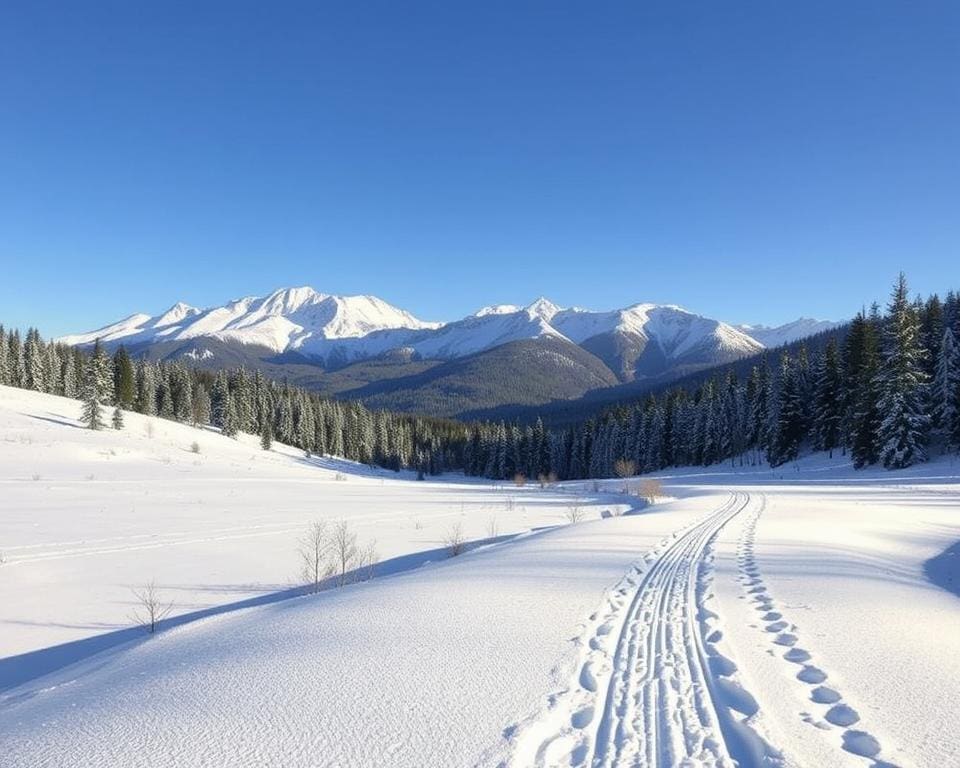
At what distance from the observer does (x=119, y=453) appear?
43438mm

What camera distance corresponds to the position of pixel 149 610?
9.53 meters

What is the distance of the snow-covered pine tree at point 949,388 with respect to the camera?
38719 mm

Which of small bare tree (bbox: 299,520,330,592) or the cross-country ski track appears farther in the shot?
small bare tree (bbox: 299,520,330,592)

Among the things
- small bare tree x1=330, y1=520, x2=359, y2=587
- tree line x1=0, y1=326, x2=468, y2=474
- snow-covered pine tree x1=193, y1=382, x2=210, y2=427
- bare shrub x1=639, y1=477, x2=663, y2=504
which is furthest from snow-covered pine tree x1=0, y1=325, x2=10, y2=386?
small bare tree x1=330, y1=520, x2=359, y2=587

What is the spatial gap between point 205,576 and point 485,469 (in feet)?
312

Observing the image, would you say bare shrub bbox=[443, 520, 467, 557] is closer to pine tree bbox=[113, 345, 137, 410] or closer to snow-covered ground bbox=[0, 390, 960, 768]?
snow-covered ground bbox=[0, 390, 960, 768]

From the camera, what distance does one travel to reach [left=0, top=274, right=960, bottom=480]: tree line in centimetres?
3912


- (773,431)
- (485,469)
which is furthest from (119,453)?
(485,469)

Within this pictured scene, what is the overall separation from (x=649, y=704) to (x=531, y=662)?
113cm

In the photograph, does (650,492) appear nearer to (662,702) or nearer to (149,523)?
(149,523)

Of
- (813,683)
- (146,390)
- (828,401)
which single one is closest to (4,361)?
(146,390)

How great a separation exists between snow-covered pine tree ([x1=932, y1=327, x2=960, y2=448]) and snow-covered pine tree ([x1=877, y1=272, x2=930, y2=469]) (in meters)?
1.65


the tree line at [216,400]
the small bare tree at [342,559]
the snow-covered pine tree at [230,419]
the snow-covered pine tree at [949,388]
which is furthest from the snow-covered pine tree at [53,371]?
the snow-covered pine tree at [949,388]

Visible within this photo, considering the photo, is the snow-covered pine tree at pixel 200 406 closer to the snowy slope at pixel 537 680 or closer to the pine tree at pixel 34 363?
the pine tree at pixel 34 363
